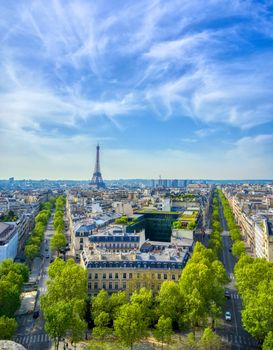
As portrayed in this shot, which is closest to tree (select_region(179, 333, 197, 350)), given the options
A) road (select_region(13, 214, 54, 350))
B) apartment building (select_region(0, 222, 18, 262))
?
road (select_region(13, 214, 54, 350))

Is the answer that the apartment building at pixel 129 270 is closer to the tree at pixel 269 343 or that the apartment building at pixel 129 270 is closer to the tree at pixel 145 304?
the tree at pixel 145 304

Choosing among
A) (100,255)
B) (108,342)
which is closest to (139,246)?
(100,255)

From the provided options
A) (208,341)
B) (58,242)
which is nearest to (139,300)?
(208,341)

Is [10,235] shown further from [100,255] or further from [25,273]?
[100,255]

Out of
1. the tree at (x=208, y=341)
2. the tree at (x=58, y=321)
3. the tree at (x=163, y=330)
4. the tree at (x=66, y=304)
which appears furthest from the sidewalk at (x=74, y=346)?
the tree at (x=208, y=341)

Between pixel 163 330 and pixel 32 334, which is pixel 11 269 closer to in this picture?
pixel 32 334
